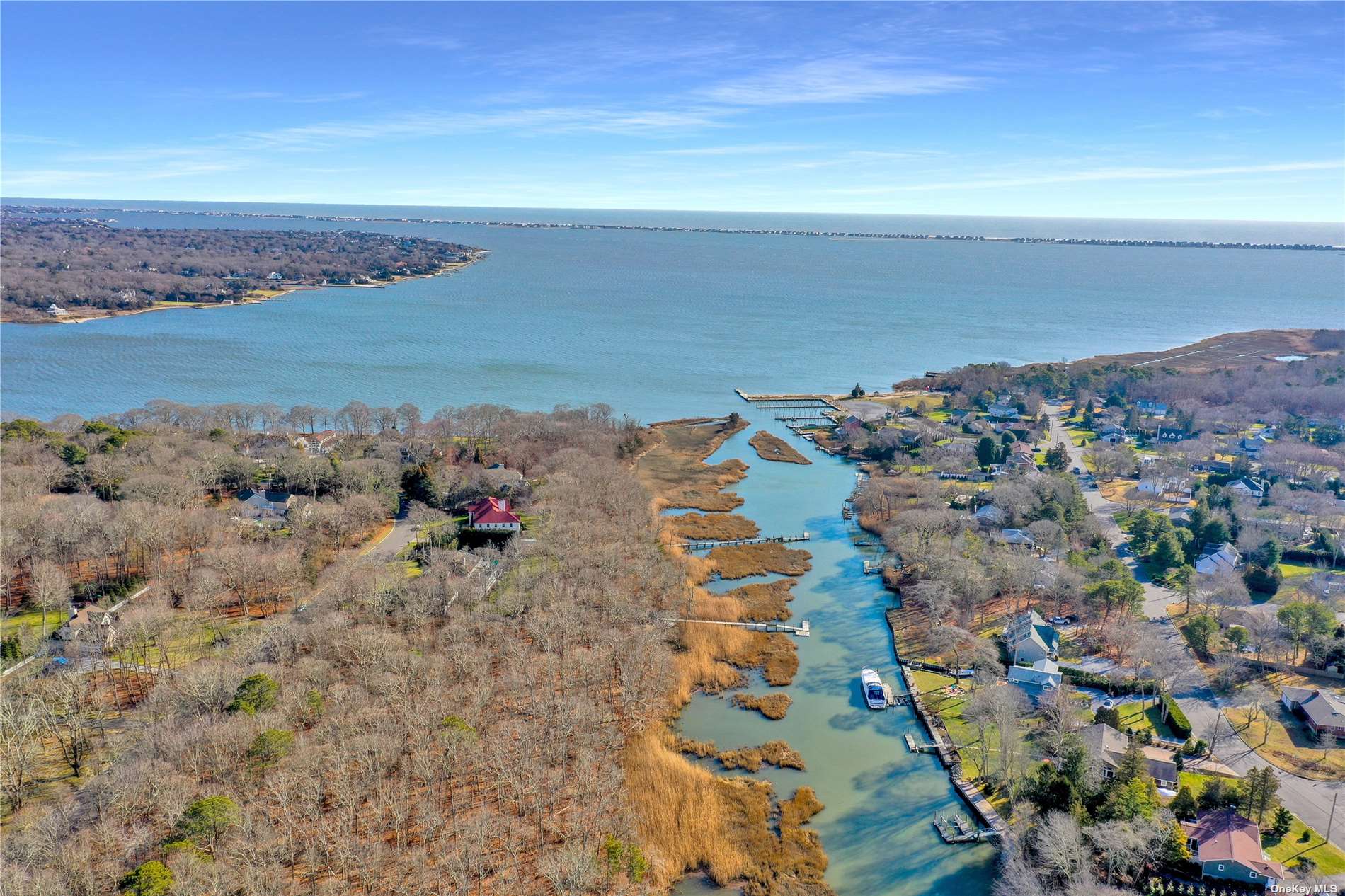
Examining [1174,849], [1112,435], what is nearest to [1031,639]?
[1174,849]

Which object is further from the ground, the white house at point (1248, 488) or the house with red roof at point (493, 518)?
the white house at point (1248, 488)

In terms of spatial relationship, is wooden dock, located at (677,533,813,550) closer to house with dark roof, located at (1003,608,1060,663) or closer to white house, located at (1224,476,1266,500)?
house with dark roof, located at (1003,608,1060,663)

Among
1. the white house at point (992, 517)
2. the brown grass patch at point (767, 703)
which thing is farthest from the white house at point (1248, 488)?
the brown grass patch at point (767, 703)

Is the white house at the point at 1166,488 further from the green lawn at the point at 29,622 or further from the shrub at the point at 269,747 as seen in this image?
the green lawn at the point at 29,622

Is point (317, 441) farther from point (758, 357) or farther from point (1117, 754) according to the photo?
point (758, 357)

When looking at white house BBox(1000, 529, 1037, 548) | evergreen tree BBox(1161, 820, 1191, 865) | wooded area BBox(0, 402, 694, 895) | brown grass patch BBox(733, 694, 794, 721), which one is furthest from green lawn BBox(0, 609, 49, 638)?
white house BBox(1000, 529, 1037, 548)
